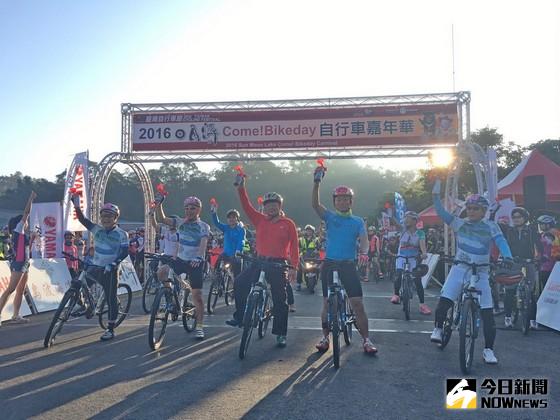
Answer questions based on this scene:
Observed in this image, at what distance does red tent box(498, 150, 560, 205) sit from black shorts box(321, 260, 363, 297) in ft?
Answer: 46.8

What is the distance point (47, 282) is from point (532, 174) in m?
17.3

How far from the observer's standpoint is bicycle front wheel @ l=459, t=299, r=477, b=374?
5.78 metres

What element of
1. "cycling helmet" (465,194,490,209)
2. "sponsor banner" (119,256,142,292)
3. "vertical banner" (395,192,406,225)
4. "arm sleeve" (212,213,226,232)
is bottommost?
"sponsor banner" (119,256,142,292)

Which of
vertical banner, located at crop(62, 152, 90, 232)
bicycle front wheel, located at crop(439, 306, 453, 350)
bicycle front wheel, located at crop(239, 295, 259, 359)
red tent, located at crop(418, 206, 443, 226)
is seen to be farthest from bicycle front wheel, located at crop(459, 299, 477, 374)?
red tent, located at crop(418, 206, 443, 226)

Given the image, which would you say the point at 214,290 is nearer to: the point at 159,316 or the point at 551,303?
the point at 159,316

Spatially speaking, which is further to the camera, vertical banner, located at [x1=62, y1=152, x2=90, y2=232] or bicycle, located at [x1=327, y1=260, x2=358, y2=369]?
vertical banner, located at [x1=62, y1=152, x2=90, y2=232]

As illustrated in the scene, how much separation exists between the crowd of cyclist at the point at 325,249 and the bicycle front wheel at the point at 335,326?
28 centimetres

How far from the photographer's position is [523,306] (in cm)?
851

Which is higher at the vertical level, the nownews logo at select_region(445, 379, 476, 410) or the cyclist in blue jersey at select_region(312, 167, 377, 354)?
the cyclist in blue jersey at select_region(312, 167, 377, 354)

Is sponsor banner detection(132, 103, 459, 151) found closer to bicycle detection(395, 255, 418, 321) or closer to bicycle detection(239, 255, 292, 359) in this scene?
bicycle detection(395, 255, 418, 321)

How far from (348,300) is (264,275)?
3.93 ft

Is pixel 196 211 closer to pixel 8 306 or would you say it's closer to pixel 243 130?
pixel 8 306

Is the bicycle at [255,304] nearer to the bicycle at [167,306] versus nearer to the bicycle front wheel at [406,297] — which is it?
the bicycle at [167,306]

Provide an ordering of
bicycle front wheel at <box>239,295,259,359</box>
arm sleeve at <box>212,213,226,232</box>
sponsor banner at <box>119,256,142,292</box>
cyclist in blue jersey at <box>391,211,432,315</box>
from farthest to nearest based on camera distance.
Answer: sponsor banner at <box>119,256,142,292</box>, cyclist in blue jersey at <box>391,211,432,315</box>, arm sleeve at <box>212,213,226,232</box>, bicycle front wheel at <box>239,295,259,359</box>
